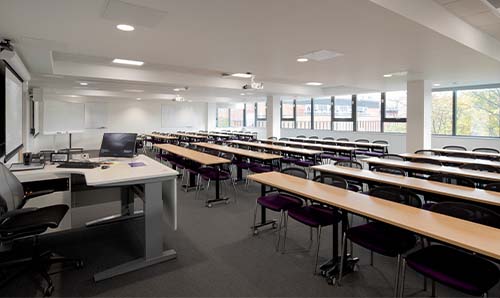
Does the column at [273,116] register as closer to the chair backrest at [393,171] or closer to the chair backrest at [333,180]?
the chair backrest at [393,171]

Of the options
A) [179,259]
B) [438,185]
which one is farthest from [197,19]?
[438,185]

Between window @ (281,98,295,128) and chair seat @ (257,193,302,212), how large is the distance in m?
11.0

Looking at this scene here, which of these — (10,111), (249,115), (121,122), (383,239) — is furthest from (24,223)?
(249,115)

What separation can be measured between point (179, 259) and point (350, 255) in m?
1.80

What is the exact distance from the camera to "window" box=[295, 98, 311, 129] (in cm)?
1359

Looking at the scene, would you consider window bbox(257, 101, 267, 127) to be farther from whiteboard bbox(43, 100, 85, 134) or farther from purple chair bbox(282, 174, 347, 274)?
purple chair bbox(282, 174, 347, 274)

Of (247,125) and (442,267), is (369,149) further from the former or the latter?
(247,125)

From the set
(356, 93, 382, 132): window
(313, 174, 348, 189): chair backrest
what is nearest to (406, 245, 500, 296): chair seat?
(313, 174, 348, 189): chair backrest

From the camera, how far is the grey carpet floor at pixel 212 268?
2488 millimetres

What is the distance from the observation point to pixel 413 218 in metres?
2.19

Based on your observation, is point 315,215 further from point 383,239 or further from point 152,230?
point 152,230

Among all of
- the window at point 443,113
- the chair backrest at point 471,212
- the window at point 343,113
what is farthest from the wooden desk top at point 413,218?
the window at point 343,113

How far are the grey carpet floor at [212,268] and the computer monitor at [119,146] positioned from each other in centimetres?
102

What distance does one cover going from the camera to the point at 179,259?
306 centimetres
